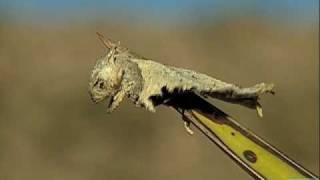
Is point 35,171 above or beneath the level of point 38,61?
beneath

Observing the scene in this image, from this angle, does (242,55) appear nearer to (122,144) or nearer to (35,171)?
(122,144)

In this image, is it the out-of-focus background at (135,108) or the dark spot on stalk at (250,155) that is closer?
the dark spot on stalk at (250,155)

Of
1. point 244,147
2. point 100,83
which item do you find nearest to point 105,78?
point 100,83

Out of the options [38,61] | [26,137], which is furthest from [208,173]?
[38,61]

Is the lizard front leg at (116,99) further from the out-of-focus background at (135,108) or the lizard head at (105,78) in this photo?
the out-of-focus background at (135,108)

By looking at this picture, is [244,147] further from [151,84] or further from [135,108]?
[135,108]

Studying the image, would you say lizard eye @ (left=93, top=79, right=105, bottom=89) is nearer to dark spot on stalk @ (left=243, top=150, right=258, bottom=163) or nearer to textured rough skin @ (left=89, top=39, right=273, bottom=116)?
textured rough skin @ (left=89, top=39, right=273, bottom=116)

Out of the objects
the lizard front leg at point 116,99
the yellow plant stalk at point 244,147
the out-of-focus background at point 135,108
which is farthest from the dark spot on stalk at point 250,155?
the out-of-focus background at point 135,108
